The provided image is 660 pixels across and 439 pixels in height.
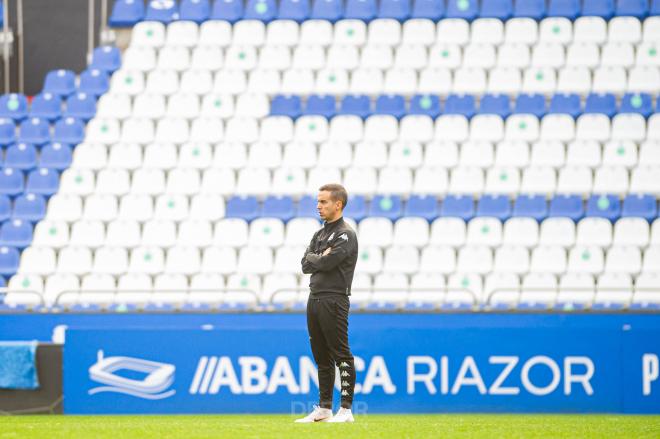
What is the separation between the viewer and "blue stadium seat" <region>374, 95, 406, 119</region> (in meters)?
14.3

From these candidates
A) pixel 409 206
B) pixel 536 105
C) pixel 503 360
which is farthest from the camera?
pixel 536 105

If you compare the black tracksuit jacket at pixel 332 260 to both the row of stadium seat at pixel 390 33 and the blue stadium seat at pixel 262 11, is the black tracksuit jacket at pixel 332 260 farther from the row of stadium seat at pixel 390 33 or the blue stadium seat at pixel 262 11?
the blue stadium seat at pixel 262 11

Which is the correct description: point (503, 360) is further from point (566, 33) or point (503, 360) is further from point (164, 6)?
point (164, 6)

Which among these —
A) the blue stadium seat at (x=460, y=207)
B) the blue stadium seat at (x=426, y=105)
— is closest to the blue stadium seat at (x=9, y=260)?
the blue stadium seat at (x=460, y=207)

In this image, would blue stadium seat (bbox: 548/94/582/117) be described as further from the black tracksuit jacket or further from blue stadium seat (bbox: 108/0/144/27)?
the black tracksuit jacket

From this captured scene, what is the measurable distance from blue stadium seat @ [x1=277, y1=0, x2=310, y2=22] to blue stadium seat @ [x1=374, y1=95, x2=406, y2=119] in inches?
88.9

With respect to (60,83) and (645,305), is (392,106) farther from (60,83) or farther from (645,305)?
(60,83)

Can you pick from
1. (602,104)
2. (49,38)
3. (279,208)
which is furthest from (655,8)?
(49,38)

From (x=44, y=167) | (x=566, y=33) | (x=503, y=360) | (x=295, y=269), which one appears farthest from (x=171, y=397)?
(x=566, y=33)

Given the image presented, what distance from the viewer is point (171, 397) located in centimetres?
912

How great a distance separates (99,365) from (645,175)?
7.42m

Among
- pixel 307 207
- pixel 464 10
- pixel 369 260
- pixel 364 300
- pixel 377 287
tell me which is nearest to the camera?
pixel 364 300

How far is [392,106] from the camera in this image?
566 inches

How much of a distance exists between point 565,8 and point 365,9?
2925mm
